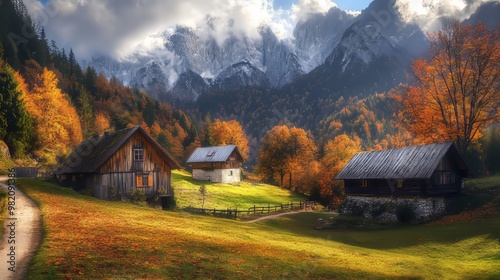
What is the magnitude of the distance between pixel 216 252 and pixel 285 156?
230 feet

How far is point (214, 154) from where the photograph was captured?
8562cm

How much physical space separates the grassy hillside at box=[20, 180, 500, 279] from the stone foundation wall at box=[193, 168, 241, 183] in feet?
169

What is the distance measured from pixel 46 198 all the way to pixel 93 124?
285 feet

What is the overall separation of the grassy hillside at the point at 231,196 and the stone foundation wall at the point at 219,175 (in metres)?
2.85

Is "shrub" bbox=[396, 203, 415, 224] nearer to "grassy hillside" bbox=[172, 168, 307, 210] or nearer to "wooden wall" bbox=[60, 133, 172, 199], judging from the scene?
"grassy hillside" bbox=[172, 168, 307, 210]

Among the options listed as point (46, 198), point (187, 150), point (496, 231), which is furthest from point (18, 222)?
point (187, 150)

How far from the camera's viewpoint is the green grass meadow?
14711 mm

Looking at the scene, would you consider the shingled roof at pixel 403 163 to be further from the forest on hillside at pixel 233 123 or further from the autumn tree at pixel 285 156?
the autumn tree at pixel 285 156

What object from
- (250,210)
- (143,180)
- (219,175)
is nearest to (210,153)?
(219,175)

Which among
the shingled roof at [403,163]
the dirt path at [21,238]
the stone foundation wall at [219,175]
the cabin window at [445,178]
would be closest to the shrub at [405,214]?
the shingled roof at [403,163]

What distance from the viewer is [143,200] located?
134 feet

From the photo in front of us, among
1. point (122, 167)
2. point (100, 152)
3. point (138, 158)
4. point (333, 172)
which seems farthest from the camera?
point (333, 172)

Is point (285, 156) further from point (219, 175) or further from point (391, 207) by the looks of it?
point (391, 207)

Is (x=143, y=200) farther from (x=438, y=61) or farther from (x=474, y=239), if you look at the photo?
(x=438, y=61)
